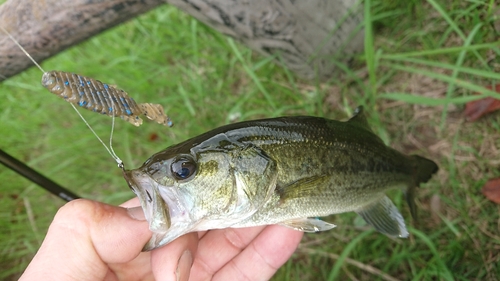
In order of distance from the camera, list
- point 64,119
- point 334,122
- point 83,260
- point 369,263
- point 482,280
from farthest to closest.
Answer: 1. point 64,119
2. point 369,263
3. point 482,280
4. point 334,122
5. point 83,260

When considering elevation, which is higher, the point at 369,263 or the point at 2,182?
the point at 2,182

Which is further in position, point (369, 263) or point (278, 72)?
point (278, 72)

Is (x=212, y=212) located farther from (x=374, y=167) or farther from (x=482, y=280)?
(x=482, y=280)

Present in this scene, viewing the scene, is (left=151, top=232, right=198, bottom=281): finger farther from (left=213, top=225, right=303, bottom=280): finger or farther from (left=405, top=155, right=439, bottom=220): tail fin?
(left=405, top=155, right=439, bottom=220): tail fin

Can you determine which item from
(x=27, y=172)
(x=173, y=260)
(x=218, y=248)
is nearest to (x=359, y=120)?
(x=218, y=248)

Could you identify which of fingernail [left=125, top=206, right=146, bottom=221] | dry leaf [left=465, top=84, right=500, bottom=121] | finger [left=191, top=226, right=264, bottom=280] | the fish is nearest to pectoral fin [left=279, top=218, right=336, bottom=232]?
the fish

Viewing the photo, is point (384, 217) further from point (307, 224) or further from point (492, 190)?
point (492, 190)

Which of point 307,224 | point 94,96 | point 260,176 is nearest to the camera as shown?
point 94,96

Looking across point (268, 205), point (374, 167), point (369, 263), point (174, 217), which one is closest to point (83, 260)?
point (174, 217)
